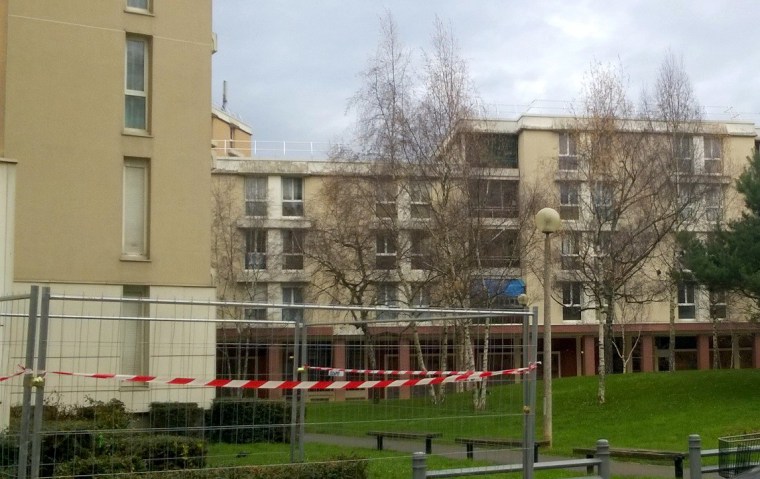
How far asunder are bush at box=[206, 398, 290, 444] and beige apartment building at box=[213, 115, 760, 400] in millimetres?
22922

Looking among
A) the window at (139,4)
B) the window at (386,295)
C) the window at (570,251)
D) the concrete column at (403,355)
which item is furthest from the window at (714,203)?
the concrete column at (403,355)

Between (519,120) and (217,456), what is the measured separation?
49.0m

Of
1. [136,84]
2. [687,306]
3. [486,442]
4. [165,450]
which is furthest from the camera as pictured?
[687,306]

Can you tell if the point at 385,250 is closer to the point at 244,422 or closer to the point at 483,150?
the point at 483,150

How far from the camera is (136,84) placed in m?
25.1

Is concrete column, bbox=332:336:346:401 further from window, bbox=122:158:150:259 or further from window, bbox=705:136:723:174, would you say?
window, bbox=705:136:723:174

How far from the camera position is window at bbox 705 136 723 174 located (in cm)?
4281

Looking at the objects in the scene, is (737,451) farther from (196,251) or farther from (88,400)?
(196,251)

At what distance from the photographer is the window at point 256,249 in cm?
5531

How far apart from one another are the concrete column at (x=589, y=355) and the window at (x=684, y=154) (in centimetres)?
2058

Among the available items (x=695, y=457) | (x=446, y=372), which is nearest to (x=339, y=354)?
(x=446, y=372)

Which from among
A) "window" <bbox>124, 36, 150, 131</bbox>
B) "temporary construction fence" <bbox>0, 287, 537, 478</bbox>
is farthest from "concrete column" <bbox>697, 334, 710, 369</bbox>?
"temporary construction fence" <bbox>0, 287, 537, 478</bbox>

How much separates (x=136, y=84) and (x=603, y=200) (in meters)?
18.0

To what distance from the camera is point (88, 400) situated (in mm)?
10234
